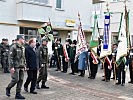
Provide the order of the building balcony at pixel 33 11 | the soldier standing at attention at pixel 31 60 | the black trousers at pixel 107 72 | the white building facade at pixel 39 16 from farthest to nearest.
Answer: the building balcony at pixel 33 11 → the white building facade at pixel 39 16 → the black trousers at pixel 107 72 → the soldier standing at attention at pixel 31 60

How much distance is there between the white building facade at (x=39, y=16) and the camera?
2155 cm

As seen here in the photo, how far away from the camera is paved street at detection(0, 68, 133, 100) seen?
10.6m

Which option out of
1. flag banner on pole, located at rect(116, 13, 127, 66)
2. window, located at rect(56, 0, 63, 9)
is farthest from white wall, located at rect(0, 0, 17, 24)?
flag banner on pole, located at rect(116, 13, 127, 66)

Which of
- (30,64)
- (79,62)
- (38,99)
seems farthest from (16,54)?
(79,62)

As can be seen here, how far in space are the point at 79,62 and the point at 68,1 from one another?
10.5 metres

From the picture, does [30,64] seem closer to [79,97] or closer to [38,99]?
[38,99]

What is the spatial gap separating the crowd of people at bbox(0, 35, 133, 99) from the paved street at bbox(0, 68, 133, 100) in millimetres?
418

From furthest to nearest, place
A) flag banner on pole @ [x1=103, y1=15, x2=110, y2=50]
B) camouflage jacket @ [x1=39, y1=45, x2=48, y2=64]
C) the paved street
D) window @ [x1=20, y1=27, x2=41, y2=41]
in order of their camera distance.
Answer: window @ [x1=20, y1=27, x2=41, y2=41] → flag banner on pole @ [x1=103, y1=15, x2=110, y2=50] → camouflage jacket @ [x1=39, y1=45, x2=48, y2=64] → the paved street

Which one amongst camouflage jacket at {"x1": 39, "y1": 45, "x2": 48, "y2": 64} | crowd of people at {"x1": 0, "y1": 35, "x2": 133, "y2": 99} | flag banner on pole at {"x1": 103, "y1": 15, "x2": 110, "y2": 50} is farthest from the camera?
flag banner on pole at {"x1": 103, "y1": 15, "x2": 110, "y2": 50}

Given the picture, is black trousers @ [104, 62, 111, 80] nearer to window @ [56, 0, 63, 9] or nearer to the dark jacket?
the dark jacket

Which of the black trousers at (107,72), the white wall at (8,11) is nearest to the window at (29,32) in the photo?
the white wall at (8,11)

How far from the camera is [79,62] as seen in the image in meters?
16.0

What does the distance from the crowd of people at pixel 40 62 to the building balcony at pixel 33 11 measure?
13.9 ft

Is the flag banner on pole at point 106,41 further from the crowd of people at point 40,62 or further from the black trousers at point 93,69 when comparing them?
Answer: the black trousers at point 93,69
